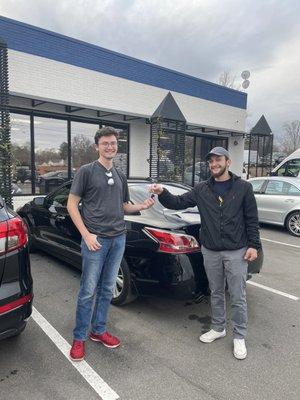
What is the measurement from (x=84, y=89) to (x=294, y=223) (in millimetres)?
7016

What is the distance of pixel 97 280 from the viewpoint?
110 inches

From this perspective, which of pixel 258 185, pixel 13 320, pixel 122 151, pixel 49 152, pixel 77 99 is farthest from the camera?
pixel 122 151

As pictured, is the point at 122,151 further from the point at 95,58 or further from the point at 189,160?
the point at 189,160

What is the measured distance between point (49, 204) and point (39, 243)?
2.49ft

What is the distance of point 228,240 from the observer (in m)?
2.94

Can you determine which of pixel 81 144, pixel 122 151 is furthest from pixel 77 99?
pixel 122 151

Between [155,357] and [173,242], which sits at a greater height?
[173,242]

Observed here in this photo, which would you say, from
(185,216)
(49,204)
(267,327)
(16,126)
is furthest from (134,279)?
(16,126)

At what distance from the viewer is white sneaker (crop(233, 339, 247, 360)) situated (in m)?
2.92

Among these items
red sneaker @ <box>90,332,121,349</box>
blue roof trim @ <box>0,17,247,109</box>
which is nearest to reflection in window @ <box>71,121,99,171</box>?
blue roof trim @ <box>0,17,247,109</box>

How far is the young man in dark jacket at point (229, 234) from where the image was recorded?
2936 millimetres

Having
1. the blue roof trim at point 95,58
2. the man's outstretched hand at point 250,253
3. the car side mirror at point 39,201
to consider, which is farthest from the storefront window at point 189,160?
the man's outstretched hand at point 250,253

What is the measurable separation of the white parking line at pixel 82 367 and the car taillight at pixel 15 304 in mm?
663

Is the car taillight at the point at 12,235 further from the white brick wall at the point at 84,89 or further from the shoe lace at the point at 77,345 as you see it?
the white brick wall at the point at 84,89
